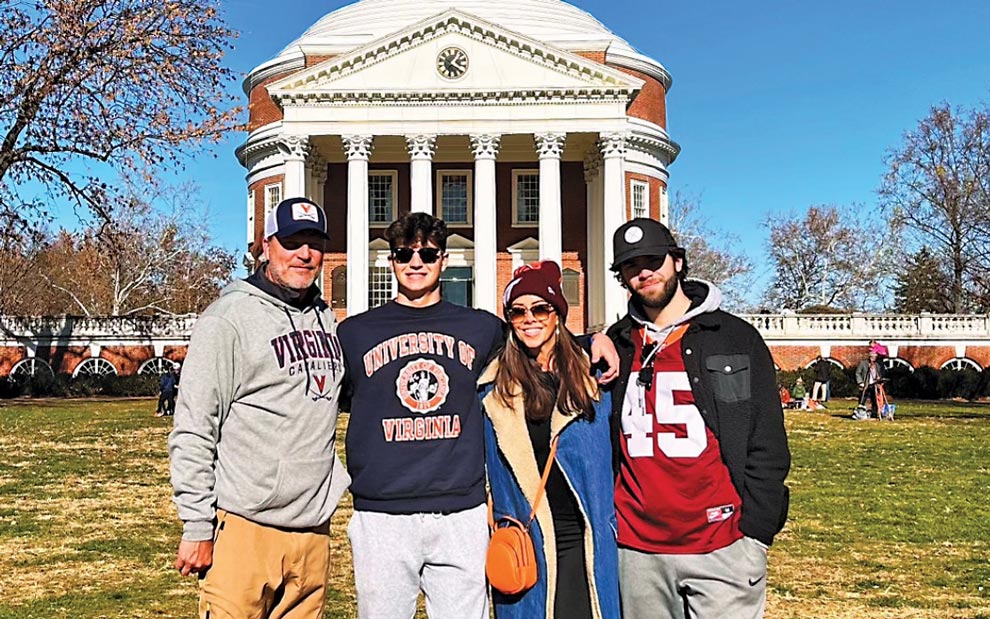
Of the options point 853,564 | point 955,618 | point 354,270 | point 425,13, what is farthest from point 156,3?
point 425,13

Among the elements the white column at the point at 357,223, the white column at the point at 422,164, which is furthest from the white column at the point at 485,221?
the white column at the point at 357,223

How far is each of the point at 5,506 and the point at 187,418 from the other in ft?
32.3

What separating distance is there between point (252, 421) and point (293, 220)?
3.36 ft

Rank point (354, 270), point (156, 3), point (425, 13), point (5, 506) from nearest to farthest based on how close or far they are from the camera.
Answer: point (5, 506)
point (156, 3)
point (354, 270)
point (425, 13)

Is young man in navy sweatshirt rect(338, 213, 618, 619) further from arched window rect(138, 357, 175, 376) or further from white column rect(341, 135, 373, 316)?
arched window rect(138, 357, 175, 376)

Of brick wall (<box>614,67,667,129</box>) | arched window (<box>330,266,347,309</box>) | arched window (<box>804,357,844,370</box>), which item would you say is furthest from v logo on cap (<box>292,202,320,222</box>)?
brick wall (<box>614,67,667,129</box>)

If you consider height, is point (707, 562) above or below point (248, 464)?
below

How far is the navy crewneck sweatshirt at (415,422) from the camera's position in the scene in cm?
470

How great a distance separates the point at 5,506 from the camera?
12.8m

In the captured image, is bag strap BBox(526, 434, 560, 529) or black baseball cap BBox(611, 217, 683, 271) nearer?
bag strap BBox(526, 434, 560, 529)

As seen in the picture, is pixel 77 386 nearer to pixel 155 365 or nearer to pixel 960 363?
pixel 155 365

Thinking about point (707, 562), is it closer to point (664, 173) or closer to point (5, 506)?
point (5, 506)

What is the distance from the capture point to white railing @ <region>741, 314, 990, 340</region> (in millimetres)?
47125

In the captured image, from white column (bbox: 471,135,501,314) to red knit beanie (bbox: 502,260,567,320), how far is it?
119 feet
